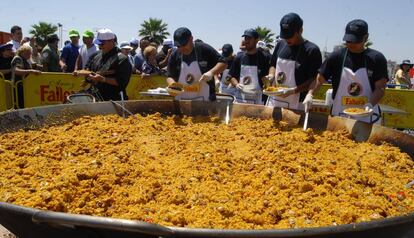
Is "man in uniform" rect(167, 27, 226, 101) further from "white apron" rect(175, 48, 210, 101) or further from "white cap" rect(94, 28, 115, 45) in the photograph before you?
"white cap" rect(94, 28, 115, 45)

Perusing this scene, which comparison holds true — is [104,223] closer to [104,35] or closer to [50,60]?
[104,35]

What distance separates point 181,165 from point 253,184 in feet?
1.64

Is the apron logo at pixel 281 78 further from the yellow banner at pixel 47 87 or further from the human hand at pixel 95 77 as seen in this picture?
the yellow banner at pixel 47 87

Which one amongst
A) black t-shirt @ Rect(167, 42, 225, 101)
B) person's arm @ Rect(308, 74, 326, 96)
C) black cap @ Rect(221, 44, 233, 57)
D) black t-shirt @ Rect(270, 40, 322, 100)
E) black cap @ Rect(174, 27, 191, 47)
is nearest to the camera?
person's arm @ Rect(308, 74, 326, 96)

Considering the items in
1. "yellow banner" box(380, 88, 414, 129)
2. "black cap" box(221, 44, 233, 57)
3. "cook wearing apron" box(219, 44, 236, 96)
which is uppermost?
"black cap" box(221, 44, 233, 57)

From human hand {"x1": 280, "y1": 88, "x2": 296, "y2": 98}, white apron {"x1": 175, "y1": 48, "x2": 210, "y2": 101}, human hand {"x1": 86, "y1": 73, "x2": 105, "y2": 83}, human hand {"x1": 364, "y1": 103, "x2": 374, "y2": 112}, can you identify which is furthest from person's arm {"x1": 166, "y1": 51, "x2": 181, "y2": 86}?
human hand {"x1": 364, "y1": 103, "x2": 374, "y2": 112}

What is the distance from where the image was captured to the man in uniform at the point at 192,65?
480 centimetres

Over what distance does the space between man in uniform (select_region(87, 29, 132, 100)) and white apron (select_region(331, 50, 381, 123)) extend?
2765 mm

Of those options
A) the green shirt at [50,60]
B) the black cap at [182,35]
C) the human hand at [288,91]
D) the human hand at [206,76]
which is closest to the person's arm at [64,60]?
the green shirt at [50,60]

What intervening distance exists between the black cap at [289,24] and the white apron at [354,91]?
2.43 ft

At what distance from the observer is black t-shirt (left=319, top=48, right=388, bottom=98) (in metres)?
3.90

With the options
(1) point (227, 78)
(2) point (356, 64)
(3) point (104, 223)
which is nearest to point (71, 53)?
(1) point (227, 78)

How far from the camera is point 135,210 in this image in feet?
6.10

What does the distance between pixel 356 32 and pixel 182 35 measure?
1.91 meters
